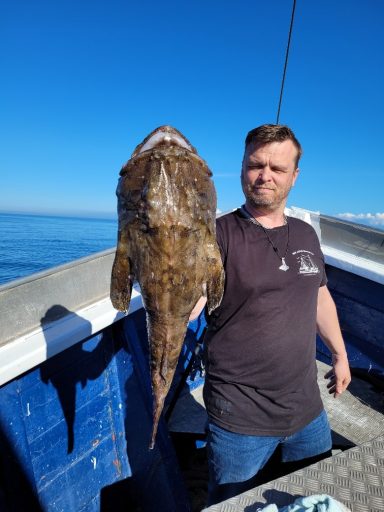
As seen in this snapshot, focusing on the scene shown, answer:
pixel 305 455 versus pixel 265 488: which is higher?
pixel 265 488

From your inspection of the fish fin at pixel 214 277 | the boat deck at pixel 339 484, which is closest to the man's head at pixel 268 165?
the fish fin at pixel 214 277

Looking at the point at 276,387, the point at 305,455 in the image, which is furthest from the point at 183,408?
the point at 276,387

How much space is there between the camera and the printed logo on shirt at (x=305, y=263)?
216cm

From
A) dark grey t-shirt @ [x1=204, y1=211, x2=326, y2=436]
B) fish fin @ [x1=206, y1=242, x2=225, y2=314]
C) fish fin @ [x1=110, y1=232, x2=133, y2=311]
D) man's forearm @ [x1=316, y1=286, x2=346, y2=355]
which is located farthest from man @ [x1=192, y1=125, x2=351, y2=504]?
fish fin @ [x1=110, y1=232, x2=133, y2=311]

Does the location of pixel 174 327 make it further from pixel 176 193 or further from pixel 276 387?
pixel 276 387

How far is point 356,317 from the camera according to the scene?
4668 mm

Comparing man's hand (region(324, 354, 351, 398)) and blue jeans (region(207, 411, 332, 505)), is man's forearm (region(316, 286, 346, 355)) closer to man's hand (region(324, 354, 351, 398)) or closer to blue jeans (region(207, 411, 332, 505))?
man's hand (region(324, 354, 351, 398))

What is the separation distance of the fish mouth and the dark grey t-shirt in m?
0.69

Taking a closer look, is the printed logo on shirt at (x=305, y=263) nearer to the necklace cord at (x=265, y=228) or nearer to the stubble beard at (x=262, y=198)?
the necklace cord at (x=265, y=228)

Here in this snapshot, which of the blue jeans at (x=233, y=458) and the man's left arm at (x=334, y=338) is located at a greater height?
the man's left arm at (x=334, y=338)

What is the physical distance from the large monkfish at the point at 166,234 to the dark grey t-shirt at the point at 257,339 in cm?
38

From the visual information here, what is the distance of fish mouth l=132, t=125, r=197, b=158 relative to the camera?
158cm

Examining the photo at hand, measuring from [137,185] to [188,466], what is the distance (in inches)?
144

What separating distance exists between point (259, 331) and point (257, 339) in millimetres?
55
